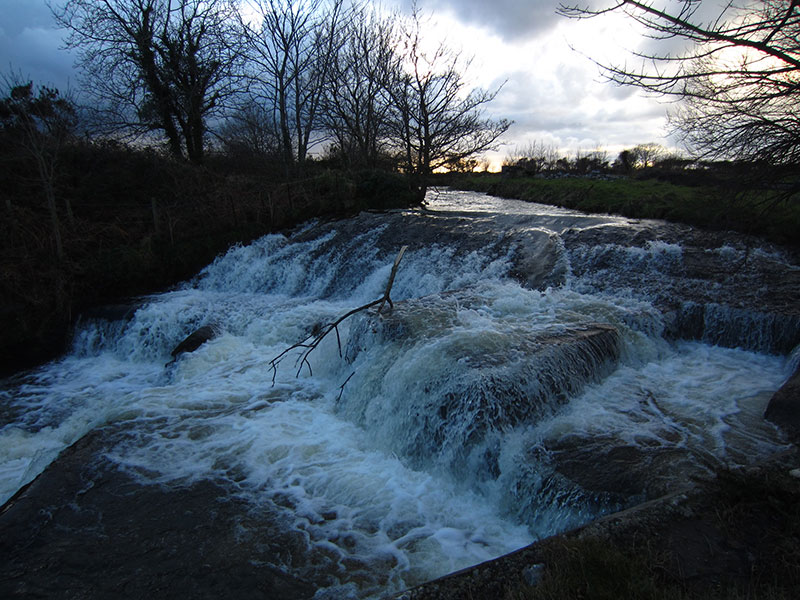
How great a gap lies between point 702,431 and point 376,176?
13439 mm

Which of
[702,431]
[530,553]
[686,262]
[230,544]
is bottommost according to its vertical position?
[230,544]

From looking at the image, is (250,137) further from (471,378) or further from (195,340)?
(471,378)

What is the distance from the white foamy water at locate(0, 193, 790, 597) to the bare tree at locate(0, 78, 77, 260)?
5204 millimetres

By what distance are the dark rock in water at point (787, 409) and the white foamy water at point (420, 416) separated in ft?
0.63

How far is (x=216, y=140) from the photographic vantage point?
1998 cm

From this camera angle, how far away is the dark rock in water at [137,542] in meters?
3.23

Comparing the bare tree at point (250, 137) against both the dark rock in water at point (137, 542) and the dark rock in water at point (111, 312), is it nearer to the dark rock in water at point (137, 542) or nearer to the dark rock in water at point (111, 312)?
the dark rock in water at point (111, 312)

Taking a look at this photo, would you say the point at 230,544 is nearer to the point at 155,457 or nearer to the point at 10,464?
the point at 155,457

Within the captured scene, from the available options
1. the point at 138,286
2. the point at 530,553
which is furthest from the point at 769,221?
the point at 138,286

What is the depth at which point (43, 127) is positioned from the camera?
11.7 meters

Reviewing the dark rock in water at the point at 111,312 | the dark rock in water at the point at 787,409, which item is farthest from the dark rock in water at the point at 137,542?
the dark rock in water at the point at 111,312

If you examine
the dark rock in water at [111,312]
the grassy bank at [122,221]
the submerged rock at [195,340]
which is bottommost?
the submerged rock at [195,340]

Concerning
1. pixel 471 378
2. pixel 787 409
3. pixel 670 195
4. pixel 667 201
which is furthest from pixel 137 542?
pixel 670 195

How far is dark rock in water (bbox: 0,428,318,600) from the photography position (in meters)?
3.23
